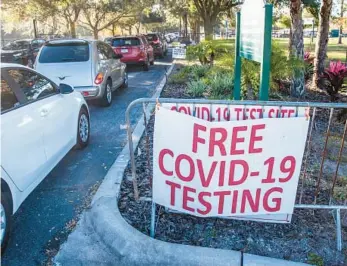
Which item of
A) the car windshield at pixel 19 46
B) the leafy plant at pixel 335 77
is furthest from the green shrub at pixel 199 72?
the car windshield at pixel 19 46

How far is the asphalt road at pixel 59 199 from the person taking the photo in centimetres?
323

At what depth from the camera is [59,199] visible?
4078 mm

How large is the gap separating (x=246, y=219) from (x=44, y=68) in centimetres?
647

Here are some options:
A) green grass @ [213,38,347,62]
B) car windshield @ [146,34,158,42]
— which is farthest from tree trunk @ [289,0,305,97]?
car windshield @ [146,34,158,42]

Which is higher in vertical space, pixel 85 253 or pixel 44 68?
pixel 44 68

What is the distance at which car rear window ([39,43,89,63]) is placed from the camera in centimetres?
819

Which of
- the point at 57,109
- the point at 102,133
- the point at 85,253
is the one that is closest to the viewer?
the point at 85,253

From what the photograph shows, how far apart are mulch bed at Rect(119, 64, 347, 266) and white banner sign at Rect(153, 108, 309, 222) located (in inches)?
8.1

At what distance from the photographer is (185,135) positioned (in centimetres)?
293

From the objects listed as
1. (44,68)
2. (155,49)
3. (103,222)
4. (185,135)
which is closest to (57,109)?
(103,222)

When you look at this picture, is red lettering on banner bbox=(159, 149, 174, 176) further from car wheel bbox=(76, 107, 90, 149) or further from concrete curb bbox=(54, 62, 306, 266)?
car wheel bbox=(76, 107, 90, 149)

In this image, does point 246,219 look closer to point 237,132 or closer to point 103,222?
point 237,132

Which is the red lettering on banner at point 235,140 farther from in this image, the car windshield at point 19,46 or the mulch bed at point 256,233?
the car windshield at point 19,46

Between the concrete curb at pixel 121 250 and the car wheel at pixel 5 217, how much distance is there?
481mm
